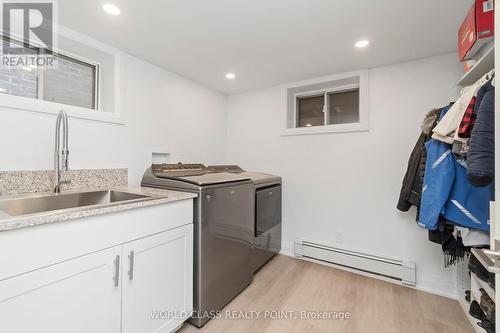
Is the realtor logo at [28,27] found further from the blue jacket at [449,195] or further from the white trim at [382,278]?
the white trim at [382,278]

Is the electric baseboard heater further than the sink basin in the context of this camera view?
Yes

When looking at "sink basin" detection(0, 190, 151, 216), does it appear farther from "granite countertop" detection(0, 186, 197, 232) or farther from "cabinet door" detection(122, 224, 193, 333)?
"cabinet door" detection(122, 224, 193, 333)

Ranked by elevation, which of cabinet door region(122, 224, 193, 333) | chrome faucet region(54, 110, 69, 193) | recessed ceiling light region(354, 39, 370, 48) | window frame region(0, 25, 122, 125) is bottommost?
cabinet door region(122, 224, 193, 333)

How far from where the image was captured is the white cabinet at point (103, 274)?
83cm

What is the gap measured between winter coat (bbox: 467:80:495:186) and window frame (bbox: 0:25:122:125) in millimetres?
2329

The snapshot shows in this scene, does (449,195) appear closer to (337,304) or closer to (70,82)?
(337,304)

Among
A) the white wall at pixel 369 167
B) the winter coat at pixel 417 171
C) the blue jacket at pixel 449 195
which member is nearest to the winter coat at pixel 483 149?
the blue jacket at pixel 449 195

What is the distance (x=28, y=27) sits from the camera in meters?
1.51

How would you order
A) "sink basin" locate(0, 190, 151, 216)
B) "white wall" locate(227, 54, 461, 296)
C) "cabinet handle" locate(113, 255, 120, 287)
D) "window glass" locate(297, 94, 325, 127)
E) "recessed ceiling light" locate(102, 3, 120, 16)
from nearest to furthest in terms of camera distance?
1. "cabinet handle" locate(113, 255, 120, 287)
2. "sink basin" locate(0, 190, 151, 216)
3. "recessed ceiling light" locate(102, 3, 120, 16)
4. "white wall" locate(227, 54, 461, 296)
5. "window glass" locate(297, 94, 325, 127)

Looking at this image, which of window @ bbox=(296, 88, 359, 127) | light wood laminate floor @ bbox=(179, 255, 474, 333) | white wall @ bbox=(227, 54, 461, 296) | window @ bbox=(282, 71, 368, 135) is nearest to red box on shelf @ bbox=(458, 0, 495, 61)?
white wall @ bbox=(227, 54, 461, 296)

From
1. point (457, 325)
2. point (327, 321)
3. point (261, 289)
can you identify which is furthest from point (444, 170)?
point (261, 289)

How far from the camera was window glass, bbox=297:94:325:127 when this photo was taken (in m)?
2.70

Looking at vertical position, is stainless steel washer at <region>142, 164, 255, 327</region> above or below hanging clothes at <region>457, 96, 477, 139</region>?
below

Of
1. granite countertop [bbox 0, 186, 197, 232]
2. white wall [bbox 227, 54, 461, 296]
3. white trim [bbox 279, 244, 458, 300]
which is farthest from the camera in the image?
white wall [bbox 227, 54, 461, 296]
